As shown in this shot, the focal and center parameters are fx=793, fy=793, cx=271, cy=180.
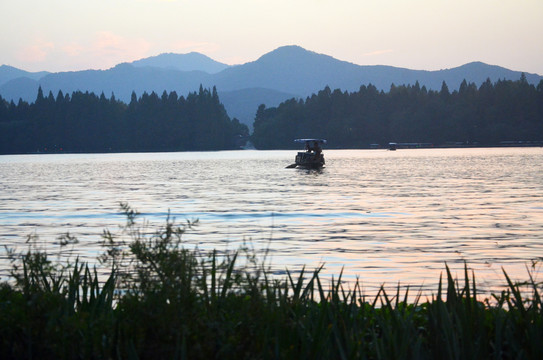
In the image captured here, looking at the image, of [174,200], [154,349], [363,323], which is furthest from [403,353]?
[174,200]

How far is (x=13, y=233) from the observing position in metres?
25.5

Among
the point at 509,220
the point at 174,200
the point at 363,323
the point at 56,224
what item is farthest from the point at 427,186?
the point at 363,323

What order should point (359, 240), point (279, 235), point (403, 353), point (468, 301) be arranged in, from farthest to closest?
point (279, 235) → point (359, 240) → point (468, 301) → point (403, 353)

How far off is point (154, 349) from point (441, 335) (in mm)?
2364

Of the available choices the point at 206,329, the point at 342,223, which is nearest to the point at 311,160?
the point at 342,223

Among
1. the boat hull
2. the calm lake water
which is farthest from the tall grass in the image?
the boat hull

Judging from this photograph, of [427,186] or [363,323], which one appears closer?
[363,323]

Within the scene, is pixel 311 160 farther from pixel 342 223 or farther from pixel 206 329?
pixel 206 329

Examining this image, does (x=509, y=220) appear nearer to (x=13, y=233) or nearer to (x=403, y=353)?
(x=13, y=233)

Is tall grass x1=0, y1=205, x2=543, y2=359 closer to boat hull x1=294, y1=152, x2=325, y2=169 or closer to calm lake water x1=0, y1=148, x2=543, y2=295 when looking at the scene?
calm lake water x1=0, y1=148, x2=543, y2=295

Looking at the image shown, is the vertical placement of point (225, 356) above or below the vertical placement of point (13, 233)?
above

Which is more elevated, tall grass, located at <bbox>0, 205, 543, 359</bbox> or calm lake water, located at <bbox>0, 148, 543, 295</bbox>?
tall grass, located at <bbox>0, 205, 543, 359</bbox>

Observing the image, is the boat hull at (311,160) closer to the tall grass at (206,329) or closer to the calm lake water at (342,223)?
the calm lake water at (342,223)

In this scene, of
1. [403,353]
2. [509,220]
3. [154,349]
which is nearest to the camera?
[403,353]
